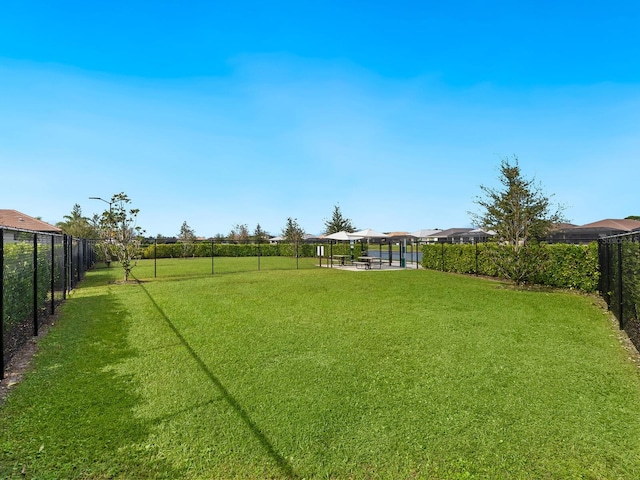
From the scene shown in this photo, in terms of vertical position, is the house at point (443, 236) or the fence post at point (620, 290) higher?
the house at point (443, 236)

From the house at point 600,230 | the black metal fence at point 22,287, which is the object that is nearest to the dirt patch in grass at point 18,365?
the black metal fence at point 22,287

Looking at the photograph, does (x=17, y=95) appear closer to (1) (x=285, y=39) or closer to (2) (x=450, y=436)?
(1) (x=285, y=39)

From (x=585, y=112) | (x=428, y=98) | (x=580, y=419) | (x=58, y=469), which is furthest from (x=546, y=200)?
(x=58, y=469)

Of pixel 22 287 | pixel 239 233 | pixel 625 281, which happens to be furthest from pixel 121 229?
pixel 239 233

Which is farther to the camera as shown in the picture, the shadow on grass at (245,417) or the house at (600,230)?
the house at (600,230)

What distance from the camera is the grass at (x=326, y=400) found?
2418 millimetres

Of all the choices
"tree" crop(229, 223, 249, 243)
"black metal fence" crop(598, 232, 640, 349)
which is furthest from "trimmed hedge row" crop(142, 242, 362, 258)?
"black metal fence" crop(598, 232, 640, 349)

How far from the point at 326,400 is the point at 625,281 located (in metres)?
6.22

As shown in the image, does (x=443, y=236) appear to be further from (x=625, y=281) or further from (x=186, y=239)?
(x=186, y=239)

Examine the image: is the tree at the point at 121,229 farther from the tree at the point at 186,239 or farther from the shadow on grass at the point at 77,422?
the tree at the point at 186,239

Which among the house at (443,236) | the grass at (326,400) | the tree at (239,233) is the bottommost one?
the grass at (326,400)

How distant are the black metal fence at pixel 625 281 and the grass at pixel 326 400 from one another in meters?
0.42

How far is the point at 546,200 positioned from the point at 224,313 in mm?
10945

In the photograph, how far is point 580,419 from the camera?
9.91ft
